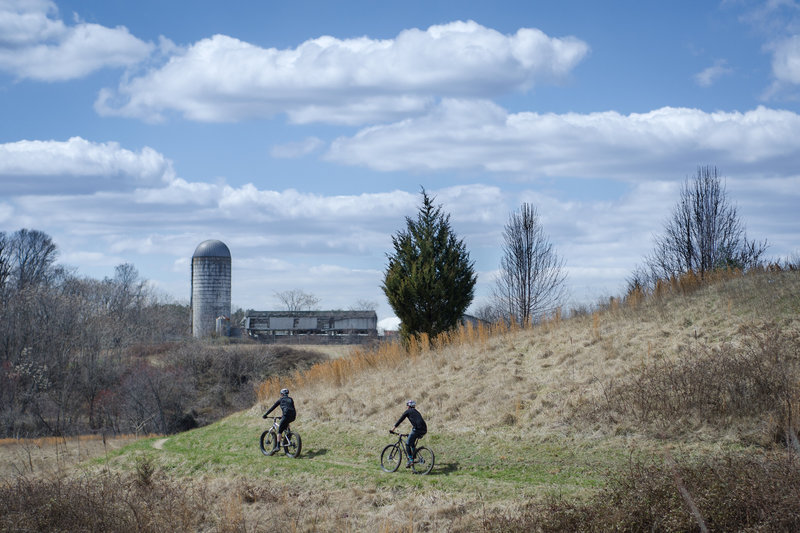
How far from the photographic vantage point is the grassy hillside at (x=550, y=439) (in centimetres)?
1062

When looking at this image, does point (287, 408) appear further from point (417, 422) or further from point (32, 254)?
point (32, 254)

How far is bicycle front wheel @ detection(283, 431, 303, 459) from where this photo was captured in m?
19.9

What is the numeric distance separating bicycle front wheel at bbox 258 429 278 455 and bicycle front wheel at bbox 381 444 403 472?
195 inches

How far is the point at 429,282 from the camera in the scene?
30281mm

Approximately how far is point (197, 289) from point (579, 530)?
64.8 meters

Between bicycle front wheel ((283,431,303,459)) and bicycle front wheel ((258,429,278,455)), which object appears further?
bicycle front wheel ((258,429,278,455))

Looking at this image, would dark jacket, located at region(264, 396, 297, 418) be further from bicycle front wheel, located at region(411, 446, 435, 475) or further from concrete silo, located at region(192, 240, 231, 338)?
concrete silo, located at region(192, 240, 231, 338)

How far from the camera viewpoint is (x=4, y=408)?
138 feet

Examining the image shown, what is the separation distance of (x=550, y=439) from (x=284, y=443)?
313 inches

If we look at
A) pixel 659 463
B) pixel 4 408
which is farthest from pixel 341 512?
pixel 4 408

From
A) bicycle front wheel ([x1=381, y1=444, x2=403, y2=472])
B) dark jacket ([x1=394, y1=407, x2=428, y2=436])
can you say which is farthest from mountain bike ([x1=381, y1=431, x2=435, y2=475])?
dark jacket ([x1=394, y1=407, x2=428, y2=436])

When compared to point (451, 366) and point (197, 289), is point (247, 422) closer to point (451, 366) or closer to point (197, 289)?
point (451, 366)

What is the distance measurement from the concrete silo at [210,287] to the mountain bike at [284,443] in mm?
50599

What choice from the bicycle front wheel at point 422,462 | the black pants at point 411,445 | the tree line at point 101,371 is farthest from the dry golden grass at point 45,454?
the bicycle front wheel at point 422,462
